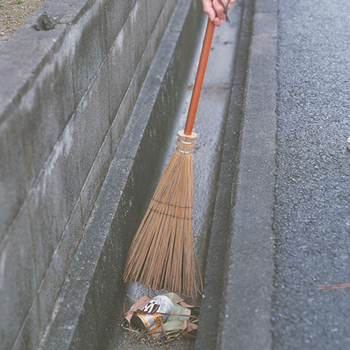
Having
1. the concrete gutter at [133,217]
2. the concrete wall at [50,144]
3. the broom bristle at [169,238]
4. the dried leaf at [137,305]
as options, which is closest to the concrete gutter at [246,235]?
the concrete gutter at [133,217]

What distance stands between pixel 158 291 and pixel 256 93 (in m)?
1.90

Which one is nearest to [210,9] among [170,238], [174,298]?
[170,238]

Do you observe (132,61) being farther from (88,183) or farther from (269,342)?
(269,342)

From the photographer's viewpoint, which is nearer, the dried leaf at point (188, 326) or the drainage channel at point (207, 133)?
the dried leaf at point (188, 326)

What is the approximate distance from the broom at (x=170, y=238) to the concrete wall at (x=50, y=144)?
0.41m

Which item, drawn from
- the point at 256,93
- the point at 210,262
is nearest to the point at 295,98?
the point at 256,93

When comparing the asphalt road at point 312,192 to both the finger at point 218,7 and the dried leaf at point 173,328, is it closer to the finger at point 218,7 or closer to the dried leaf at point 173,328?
the dried leaf at point 173,328

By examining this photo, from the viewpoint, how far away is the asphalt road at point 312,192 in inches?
75.0

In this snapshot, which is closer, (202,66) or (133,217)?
(202,66)

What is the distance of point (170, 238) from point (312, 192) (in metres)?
0.92

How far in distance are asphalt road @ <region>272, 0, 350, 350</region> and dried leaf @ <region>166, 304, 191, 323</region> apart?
697 mm

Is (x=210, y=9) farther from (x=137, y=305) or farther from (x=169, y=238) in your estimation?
(x=137, y=305)

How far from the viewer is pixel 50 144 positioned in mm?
1886

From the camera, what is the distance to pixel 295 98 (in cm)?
357
